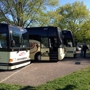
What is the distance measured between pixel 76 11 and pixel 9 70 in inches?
1461

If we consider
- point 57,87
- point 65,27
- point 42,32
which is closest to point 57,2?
point 42,32

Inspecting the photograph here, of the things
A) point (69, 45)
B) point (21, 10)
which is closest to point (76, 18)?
point (21, 10)

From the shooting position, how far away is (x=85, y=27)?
148 feet

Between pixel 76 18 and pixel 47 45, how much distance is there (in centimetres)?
3201

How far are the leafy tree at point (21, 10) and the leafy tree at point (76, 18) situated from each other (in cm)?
1927

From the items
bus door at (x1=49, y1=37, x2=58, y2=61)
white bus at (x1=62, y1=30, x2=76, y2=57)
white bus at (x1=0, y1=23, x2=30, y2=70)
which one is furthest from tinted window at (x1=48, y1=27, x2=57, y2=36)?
white bus at (x1=0, y1=23, x2=30, y2=70)

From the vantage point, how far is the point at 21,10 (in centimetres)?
2539

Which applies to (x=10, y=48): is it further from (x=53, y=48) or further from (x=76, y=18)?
(x=76, y=18)

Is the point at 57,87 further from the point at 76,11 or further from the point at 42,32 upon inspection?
the point at 76,11

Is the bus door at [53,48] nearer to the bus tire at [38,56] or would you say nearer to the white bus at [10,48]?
the bus tire at [38,56]

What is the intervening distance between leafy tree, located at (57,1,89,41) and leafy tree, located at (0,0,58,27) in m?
19.3

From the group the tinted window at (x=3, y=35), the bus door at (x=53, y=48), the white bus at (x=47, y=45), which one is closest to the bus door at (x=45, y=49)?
the white bus at (x=47, y=45)

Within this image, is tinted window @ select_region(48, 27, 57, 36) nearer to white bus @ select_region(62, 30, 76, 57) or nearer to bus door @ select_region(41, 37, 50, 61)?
bus door @ select_region(41, 37, 50, 61)

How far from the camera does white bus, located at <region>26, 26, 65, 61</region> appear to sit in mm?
15367
